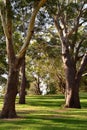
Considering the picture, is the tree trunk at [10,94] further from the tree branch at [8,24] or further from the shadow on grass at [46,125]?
the shadow on grass at [46,125]

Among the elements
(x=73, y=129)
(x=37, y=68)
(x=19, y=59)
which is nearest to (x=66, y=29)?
(x=19, y=59)

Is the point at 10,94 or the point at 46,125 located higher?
the point at 10,94

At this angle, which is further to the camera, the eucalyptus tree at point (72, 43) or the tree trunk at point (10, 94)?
the eucalyptus tree at point (72, 43)

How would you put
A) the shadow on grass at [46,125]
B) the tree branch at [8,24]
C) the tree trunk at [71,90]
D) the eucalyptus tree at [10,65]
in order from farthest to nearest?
the tree trunk at [71,90] < the eucalyptus tree at [10,65] < the tree branch at [8,24] < the shadow on grass at [46,125]

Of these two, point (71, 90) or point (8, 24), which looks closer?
point (8, 24)

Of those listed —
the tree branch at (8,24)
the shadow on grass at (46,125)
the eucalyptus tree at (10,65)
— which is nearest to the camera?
the shadow on grass at (46,125)

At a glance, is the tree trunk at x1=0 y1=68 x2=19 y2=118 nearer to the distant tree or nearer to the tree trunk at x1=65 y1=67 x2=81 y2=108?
the distant tree

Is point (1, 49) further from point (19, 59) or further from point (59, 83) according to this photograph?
point (59, 83)

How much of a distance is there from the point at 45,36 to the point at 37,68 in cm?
2084

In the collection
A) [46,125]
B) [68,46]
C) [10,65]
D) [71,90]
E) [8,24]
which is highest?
[68,46]

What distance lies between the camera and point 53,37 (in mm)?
33438

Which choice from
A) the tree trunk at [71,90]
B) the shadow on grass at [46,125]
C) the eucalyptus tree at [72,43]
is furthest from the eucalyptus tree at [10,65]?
the tree trunk at [71,90]

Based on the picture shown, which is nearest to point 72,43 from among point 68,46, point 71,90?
point 68,46

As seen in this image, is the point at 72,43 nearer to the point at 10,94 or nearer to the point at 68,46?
the point at 68,46
